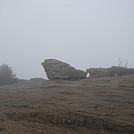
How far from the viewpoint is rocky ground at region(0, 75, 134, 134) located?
12.1 metres

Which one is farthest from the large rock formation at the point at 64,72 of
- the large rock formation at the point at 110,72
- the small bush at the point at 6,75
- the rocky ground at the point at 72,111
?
the small bush at the point at 6,75

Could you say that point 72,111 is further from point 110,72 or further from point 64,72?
point 110,72

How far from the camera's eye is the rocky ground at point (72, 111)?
1214 cm

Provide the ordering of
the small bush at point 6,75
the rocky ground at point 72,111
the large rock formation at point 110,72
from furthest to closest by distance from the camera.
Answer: the small bush at point 6,75, the large rock formation at point 110,72, the rocky ground at point 72,111

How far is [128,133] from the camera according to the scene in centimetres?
1181

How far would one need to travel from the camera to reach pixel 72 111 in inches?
567

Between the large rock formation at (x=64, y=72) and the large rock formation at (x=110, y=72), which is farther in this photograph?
the large rock formation at (x=110, y=72)

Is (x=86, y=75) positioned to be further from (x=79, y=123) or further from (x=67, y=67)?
(x=79, y=123)

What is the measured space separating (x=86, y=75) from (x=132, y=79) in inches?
361

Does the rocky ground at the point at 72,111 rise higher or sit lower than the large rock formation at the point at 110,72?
lower

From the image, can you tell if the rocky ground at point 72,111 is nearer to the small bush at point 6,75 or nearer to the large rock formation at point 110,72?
the large rock formation at point 110,72

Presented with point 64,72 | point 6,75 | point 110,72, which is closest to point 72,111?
point 64,72

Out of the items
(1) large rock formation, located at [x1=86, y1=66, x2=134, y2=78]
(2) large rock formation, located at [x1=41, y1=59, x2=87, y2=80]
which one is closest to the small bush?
(2) large rock formation, located at [x1=41, y1=59, x2=87, y2=80]

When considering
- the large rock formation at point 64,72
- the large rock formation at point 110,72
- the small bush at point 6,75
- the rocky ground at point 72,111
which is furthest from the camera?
the small bush at point 6,75
